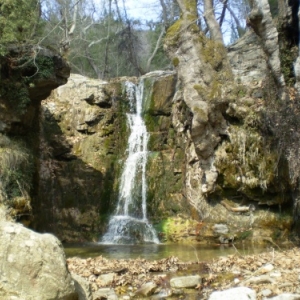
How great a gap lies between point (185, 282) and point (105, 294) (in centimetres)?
121

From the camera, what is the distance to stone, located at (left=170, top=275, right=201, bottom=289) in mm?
6330

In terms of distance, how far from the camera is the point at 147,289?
243 inches

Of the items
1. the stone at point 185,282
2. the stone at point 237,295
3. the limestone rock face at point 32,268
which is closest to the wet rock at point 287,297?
the stone at point 237,295

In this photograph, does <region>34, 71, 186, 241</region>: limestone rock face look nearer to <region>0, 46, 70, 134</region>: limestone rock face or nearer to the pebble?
<region>0, 46, 70, 134</region>: limestone rock face

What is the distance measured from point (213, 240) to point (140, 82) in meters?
8.14

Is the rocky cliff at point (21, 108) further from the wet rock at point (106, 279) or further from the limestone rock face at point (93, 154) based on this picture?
the wet rock at point (106, 279)

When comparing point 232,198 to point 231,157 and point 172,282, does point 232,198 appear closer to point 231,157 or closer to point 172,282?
point 231,157

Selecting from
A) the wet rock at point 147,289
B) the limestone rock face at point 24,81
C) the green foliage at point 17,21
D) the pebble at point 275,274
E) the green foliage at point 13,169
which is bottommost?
the wet rock at point 147,289

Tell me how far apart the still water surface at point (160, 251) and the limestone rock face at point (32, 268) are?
5.04 meters

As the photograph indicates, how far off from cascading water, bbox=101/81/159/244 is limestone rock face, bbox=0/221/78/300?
8781mm

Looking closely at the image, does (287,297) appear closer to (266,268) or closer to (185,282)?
(266,268)

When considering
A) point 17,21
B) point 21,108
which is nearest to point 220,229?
point 21,108

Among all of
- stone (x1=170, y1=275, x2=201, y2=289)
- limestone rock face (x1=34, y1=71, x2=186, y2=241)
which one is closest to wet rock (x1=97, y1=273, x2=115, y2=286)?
stone (x1=170, y1=275, x2=201, y2=289)

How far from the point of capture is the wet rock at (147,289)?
610cm
